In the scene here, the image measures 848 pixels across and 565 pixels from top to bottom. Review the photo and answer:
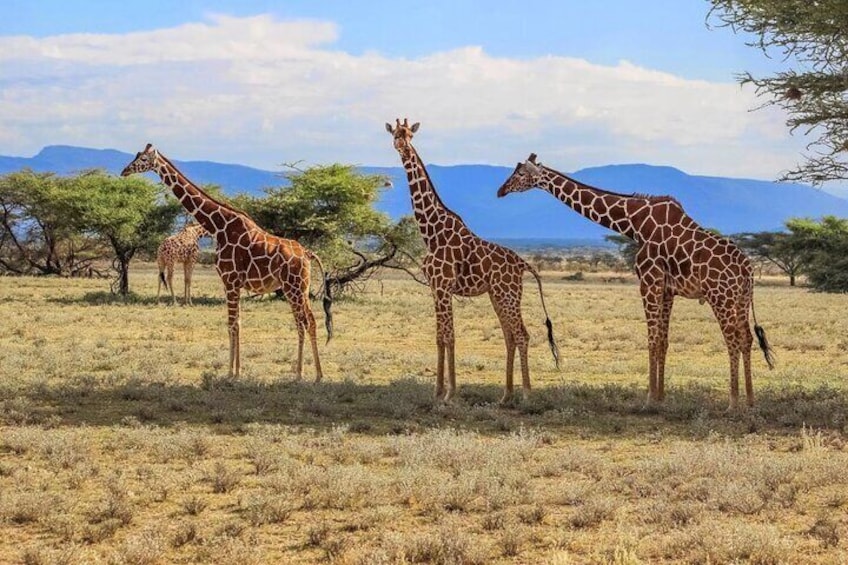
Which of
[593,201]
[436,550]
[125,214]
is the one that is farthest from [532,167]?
[125,214]

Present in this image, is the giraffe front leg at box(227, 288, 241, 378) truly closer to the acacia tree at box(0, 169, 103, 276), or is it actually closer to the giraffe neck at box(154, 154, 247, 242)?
the giraffe neck at box(154, 154, 247, 242)

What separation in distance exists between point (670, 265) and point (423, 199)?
140 inches

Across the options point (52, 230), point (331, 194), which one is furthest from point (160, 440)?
point (52, 230)

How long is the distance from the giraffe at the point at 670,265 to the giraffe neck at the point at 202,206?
173 inches

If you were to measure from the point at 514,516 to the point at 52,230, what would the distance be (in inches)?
1775

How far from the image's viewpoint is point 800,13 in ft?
42.8

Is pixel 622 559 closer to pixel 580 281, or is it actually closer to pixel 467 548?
pixel 467 548

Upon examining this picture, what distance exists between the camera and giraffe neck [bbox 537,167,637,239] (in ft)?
42.2

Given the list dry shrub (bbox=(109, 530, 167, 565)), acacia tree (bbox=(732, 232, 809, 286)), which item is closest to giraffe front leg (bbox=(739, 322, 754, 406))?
dry shrub (bbox=(109, 530, 167, 565))

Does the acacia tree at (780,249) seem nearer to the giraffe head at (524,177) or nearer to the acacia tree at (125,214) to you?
the acacia tree at (125,214)

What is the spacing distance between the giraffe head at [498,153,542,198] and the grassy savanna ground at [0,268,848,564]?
2.97 metres

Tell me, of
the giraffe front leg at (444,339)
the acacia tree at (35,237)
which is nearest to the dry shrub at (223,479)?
the giraffe front leg at (444,339)

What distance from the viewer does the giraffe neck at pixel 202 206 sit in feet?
48.1

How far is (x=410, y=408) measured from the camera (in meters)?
12.0
